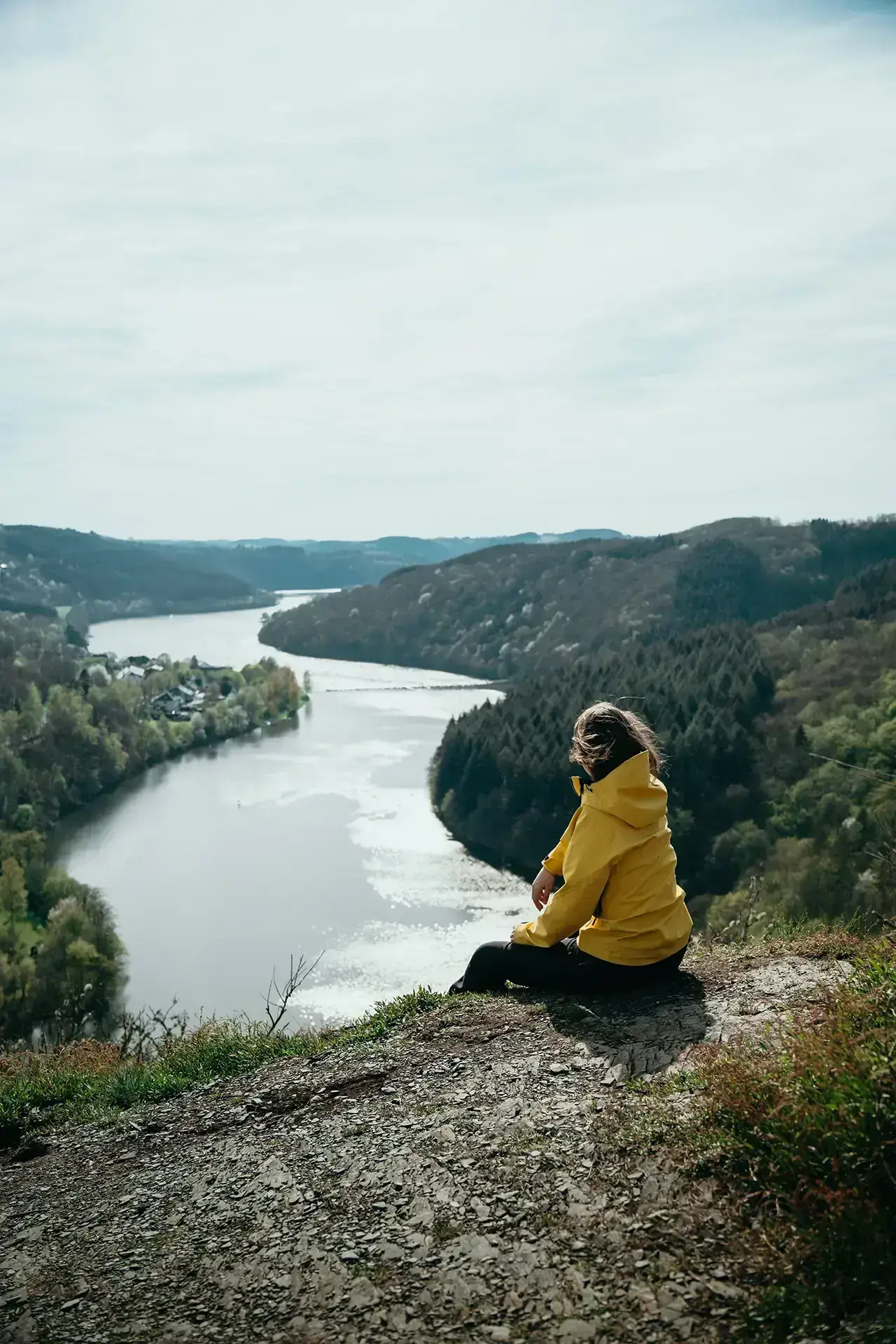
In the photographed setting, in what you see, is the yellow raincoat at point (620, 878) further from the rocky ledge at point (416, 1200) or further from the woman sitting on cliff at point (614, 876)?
the rocky ledge at point (416, 1200)

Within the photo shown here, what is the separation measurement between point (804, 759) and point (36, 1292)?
5802cm

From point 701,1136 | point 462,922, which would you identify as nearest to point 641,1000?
point 701,1136

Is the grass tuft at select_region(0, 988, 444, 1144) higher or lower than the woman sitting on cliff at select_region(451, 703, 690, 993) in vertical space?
lower

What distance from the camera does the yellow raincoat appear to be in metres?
5.70

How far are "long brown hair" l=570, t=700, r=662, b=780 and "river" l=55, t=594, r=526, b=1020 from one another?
12.8 m

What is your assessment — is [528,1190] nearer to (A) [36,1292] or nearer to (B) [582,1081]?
(B) [582,1081]

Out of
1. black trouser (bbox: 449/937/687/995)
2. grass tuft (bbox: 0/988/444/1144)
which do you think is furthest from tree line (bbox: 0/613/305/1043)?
black trouser (bbox: 449/937/687/995)

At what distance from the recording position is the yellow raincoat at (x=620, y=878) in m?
5.70

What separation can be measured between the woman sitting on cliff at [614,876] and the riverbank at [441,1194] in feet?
0.83

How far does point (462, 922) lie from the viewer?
152 ft

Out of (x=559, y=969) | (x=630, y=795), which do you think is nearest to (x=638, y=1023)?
(x=559, y=969)

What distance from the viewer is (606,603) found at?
17450cm

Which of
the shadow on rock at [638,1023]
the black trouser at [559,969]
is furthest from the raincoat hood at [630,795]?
the shadow on rock at [638,1023]

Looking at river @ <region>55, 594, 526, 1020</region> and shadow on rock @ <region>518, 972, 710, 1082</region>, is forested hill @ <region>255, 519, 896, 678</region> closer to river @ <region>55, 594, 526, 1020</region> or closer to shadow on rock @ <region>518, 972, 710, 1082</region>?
river @ <region>55, 594, 526, 1020</region>
